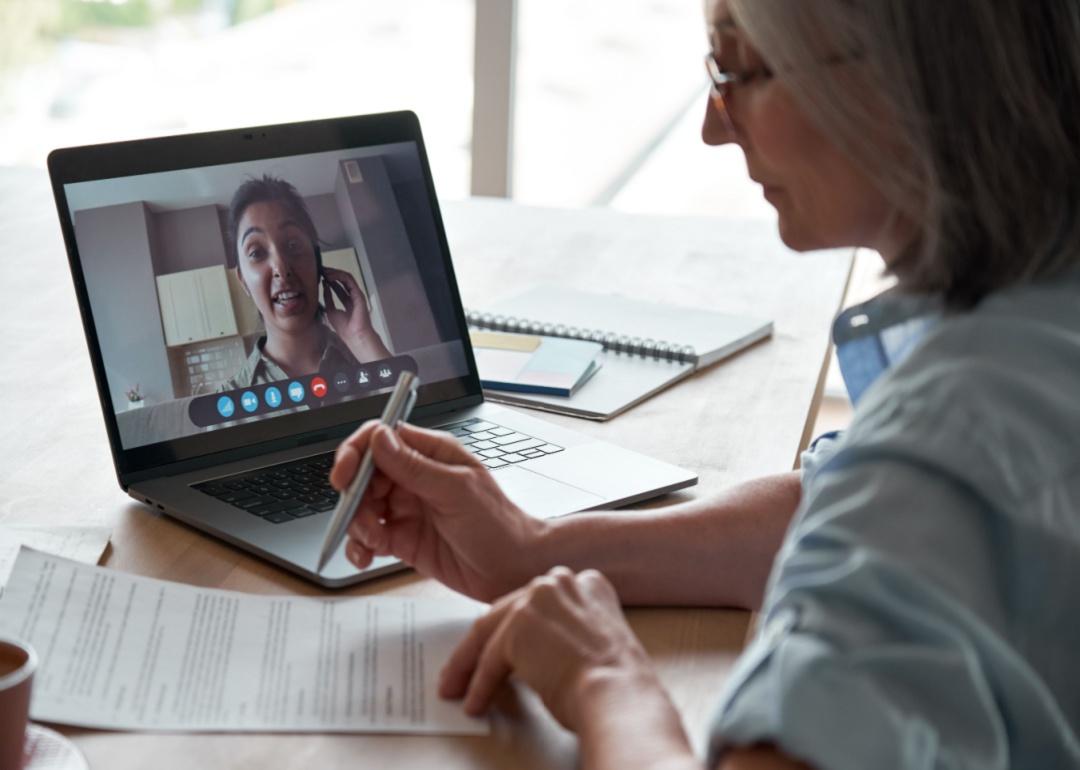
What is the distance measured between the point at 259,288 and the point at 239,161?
13 cm

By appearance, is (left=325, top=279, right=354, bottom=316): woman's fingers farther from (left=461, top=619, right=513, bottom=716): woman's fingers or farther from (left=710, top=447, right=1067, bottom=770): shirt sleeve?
(left=710, top=447, right=1067, bottom=770): shirt sleeve

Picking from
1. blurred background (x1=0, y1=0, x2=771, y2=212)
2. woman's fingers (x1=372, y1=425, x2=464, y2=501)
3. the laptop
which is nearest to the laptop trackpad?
the laptop

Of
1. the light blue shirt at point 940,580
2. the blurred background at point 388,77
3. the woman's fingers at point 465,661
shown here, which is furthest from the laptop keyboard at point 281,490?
the blurred background at point 388,77

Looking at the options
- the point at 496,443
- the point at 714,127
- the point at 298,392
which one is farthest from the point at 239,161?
the point at 714,127

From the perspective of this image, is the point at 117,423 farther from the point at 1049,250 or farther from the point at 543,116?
the point at 543,116

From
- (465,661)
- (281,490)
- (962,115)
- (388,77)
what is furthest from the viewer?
(388,77)

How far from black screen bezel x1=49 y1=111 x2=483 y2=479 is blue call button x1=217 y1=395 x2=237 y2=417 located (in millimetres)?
17

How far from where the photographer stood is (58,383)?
1435 millimetres

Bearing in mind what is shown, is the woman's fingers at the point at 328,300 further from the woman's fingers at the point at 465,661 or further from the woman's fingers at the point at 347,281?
the woman's fingers at the point at 465,661

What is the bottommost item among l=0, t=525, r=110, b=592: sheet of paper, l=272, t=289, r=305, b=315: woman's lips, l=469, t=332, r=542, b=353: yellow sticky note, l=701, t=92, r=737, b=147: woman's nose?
l=469, t=332, r=542, b=353: yellow sticky note

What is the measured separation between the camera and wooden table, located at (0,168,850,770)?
0.82 meters

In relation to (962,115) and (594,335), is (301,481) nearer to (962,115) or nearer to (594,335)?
(594,335)

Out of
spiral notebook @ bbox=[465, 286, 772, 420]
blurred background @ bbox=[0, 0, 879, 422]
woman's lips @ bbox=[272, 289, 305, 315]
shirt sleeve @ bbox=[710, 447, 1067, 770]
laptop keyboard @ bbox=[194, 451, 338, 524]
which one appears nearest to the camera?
shirt sleeve @ bbox=[710, 447, 1067, 770]

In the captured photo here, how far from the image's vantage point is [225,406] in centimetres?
121
